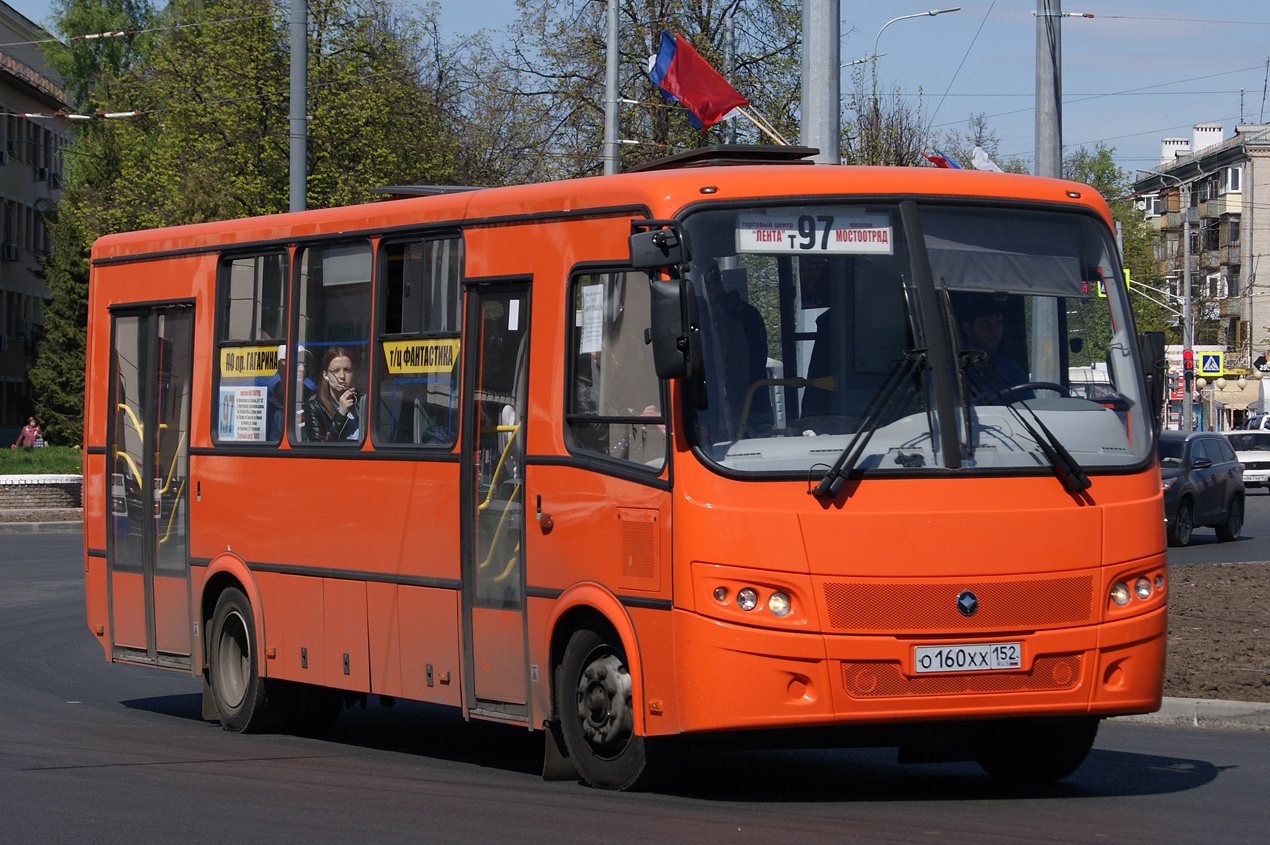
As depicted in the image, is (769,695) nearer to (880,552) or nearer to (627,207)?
(880,552)

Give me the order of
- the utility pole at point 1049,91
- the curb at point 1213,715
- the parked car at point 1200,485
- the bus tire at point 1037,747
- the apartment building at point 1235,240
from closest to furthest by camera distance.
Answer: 1. the bus tire at point 1037,747
2. the curb at point 1213,715
3. the utility pole at point 1049,91
4. the parked car at point 1200,485
5. the apartment building at point 1235,240

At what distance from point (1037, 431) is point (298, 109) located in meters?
14.1

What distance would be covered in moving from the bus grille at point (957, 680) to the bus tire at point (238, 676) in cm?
497

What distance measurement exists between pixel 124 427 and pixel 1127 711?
7593 mm

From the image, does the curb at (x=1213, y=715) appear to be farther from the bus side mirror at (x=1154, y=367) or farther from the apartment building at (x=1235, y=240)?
the apartment building at (x=1235, y=240)

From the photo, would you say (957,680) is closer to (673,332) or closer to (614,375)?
(673,332)

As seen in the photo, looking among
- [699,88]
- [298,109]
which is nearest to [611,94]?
[699,88]

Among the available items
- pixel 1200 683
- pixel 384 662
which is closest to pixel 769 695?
pixel 384 662

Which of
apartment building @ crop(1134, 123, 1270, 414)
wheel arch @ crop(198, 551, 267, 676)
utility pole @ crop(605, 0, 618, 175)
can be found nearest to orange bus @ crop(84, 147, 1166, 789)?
wheel arch @ crop(198, 551, 267, 676)

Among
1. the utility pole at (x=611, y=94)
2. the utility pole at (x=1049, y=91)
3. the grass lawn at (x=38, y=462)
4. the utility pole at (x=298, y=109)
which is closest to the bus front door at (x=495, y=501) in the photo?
the utility pole at (x=1049, y=91)

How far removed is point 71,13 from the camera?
64625 mm

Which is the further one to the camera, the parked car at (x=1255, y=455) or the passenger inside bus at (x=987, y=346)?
the parked car at (x=1255, y=455)

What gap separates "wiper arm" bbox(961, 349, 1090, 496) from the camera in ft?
26.0

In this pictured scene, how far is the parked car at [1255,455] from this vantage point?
50781 mm
